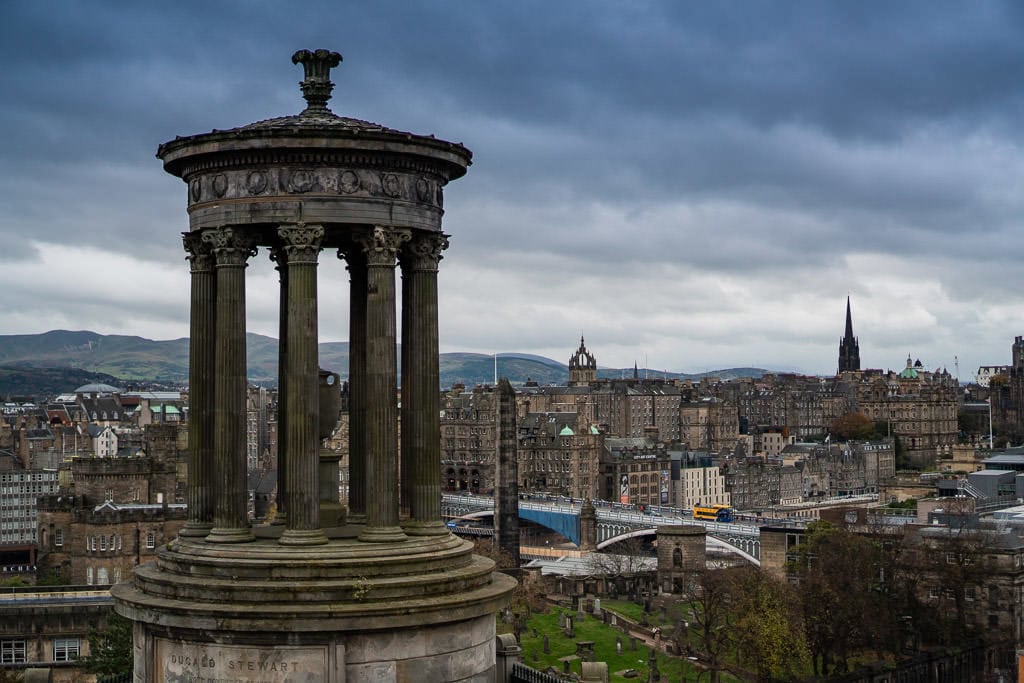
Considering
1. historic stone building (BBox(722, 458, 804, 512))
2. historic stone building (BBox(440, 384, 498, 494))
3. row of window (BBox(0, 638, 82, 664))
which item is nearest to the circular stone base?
row of window (BBox(0, 638, 82, 664))

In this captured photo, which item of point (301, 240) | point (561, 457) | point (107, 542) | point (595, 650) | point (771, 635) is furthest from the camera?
point (561, 457)

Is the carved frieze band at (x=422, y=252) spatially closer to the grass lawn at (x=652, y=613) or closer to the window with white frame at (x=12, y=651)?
the window with white frame at (x=12, y=651)

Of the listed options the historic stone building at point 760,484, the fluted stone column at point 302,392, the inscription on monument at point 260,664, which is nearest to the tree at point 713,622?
the fluted stone column at point 302,392

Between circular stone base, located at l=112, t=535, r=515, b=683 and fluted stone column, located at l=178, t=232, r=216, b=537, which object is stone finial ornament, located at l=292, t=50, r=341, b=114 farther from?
circular stone base, located at l=112, t=535, r=515, b=683

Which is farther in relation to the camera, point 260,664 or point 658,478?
point 658,478

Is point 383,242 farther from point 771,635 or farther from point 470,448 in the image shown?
point 470,448

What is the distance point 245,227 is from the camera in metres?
20.3

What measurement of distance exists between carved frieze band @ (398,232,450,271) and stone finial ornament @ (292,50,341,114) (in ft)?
7.74

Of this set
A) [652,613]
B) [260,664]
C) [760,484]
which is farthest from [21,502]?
[260,664]

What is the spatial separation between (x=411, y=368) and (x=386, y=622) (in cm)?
360

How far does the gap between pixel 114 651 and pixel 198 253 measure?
39599 millimetres

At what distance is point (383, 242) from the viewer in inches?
797

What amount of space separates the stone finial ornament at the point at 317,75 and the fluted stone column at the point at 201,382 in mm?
2584

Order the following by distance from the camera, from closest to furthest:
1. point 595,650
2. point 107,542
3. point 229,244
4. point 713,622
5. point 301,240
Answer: point 301,240
point 229,244
point 595,650
point 713,622
point 107,542
